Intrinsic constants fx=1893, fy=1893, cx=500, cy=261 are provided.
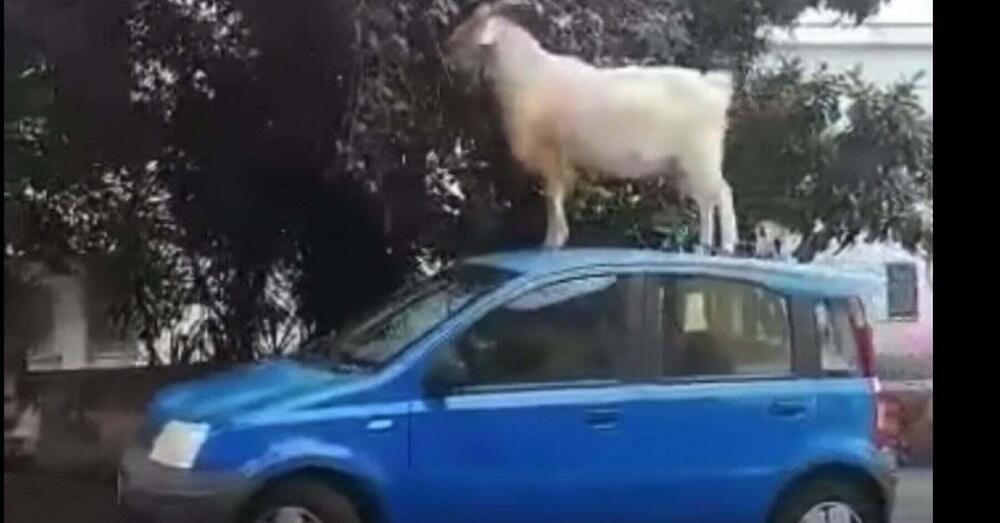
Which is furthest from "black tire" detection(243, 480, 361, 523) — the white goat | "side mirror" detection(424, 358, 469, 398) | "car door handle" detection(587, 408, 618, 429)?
the white goat

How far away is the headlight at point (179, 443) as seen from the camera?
3893 millimetres

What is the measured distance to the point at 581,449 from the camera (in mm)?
3961

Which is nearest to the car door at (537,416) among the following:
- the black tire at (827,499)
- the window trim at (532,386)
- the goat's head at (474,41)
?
the window trim at (532,386)

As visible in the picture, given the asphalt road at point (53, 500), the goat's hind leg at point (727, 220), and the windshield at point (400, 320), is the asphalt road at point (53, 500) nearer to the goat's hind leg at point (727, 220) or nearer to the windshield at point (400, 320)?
the windshield at point (400, 320)

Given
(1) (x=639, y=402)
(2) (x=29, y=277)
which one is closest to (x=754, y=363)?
(1) (x=639, y=402)

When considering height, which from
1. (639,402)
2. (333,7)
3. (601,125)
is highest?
(333,7)

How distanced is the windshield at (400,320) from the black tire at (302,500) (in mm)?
258

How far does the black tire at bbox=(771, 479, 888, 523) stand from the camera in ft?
13.3

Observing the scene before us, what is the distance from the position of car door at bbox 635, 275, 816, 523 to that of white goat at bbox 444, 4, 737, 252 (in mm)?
148

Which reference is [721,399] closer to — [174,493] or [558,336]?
[558,336]

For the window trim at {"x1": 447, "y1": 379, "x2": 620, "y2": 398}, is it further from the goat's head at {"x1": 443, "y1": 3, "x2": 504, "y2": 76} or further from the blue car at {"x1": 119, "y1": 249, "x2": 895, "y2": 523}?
the goat's head at {"x1": 443, "y1": 3, "x2": 504, "y2": 76}

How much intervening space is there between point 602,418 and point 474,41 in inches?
33.4

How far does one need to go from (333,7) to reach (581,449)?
3.52 feet
